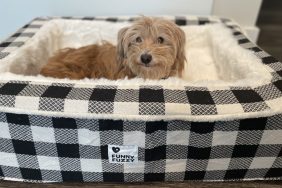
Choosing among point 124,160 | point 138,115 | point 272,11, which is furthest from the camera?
point 272,11

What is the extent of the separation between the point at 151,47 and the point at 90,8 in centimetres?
115

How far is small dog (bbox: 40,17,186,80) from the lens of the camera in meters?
1.36

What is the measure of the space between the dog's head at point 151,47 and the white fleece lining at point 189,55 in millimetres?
146

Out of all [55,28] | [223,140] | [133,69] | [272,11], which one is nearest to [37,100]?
[133,69]

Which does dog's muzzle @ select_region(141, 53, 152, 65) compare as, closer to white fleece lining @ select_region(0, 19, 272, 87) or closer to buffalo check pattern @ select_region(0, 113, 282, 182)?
white fleece lining @ select_region(0, 19, 272, 87)

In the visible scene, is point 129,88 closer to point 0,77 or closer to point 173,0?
point 0,77

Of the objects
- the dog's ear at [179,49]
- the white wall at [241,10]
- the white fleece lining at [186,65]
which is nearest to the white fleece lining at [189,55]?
the white fleece lining at [186,65]

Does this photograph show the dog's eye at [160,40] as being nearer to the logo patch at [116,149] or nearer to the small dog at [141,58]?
the small dog at [141,58]

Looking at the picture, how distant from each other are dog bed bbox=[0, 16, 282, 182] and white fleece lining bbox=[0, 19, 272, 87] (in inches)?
0.6

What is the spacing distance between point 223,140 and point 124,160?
40 cm

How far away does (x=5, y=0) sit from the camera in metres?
2.22

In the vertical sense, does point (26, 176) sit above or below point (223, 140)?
below

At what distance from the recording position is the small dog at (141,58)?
4.46 feet

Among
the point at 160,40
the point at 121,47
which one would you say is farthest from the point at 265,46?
the point at 121,47
